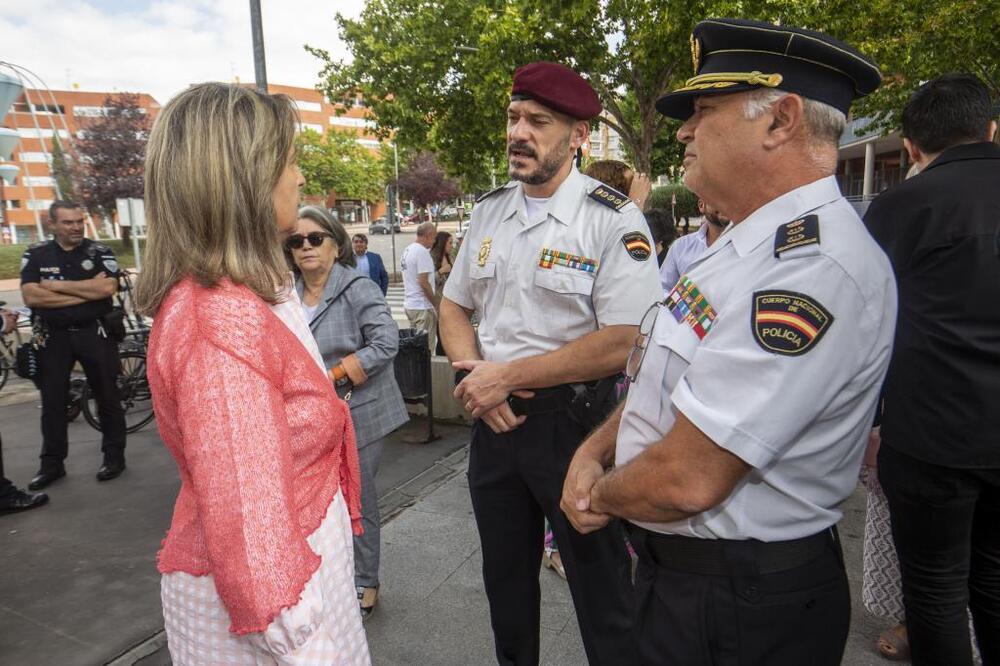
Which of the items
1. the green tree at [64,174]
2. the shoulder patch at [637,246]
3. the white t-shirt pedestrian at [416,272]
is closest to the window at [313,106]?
the green tree at [64,174]

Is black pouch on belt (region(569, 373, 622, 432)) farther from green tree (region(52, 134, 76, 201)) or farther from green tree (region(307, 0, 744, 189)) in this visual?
green tree (region(52, 134, 76, 201))

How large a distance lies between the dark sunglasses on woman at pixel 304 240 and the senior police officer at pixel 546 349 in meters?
0.98

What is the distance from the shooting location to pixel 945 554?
6.65 ft

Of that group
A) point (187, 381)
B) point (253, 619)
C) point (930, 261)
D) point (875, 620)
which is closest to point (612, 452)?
point (253, 619)

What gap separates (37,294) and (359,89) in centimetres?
1286

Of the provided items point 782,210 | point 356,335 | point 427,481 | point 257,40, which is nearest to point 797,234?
point 782,210

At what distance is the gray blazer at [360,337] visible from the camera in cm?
307

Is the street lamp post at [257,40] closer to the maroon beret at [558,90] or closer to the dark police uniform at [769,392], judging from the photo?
the maroon beret at [558,90]

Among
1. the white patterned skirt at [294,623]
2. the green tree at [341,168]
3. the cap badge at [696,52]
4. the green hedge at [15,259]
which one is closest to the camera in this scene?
the white patterned skirt at [294,623]

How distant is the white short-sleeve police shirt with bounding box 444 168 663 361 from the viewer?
219cm

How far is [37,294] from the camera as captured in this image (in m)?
4.78

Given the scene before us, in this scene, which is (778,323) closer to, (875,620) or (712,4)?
(875,620)

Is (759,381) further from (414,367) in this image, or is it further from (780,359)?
(414,367)

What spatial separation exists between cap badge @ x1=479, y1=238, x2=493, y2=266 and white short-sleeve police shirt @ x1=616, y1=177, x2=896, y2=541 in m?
1.12
